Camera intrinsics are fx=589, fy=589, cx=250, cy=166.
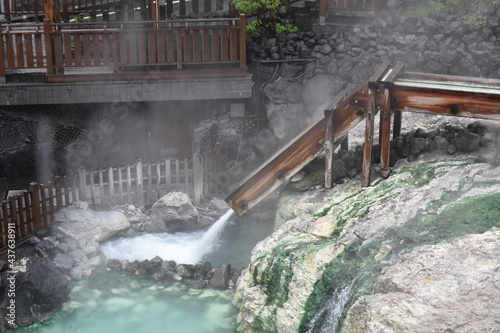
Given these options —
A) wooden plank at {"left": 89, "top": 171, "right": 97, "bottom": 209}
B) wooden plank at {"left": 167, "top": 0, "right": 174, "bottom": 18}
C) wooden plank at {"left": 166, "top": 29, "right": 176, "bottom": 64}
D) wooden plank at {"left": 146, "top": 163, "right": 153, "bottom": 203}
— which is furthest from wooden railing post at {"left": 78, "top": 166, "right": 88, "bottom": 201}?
wooden plank at {"left": 167, "top": 0, "right": 174, "bottom": 18}

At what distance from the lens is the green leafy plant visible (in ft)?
48.7

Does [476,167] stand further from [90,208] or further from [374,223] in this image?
[90,208]

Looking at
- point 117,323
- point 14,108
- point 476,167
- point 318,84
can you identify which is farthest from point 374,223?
point 14,108

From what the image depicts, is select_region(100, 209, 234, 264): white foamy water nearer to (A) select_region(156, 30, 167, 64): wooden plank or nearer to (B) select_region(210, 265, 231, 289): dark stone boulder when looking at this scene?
(B) select_region(210, 265, 231, 289): dark stone boulder

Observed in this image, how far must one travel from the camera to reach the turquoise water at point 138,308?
10.0 metres

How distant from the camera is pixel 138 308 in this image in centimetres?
1060

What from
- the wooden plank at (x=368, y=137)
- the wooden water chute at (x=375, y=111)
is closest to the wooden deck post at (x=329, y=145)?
the wooden water chute at (x=375, y=111)

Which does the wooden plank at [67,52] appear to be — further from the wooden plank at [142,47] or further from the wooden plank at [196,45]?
the wooden plank at [196,45]

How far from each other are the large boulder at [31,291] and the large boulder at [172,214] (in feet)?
10.6

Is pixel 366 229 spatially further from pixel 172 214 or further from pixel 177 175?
pixel 177 175

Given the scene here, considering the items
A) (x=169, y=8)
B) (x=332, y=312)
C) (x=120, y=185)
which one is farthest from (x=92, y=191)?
(x=332, y=312)

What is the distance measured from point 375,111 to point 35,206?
22.5 ft

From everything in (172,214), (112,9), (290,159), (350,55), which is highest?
(112,9)

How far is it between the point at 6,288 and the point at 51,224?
2.30 meters
